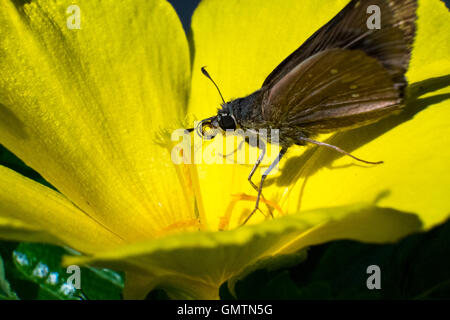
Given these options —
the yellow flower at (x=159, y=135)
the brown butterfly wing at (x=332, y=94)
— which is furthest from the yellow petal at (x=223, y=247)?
the brown butterfly wing at (x=332, y=94)

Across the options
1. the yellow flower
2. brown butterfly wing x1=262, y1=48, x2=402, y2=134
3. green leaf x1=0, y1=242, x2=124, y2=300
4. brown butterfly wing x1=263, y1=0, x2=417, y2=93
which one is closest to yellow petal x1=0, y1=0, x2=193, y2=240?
the yellow flower

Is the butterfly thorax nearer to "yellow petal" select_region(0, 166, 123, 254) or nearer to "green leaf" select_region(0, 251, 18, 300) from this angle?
"yellow petal" select_region(0, 166, 123, 254)

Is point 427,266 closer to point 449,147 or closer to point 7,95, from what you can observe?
point 449,147

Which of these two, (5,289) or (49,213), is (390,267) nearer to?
(49,213)

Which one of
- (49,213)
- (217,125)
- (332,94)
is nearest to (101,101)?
(217,125)

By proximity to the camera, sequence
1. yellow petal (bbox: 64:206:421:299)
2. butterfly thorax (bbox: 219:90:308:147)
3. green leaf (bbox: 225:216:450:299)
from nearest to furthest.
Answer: yellow petal (bbox: 64:206:421:299) < green leaf (bbox: 225:216:450:299) < butterfly thorax (bbox: 219:90:308:147)

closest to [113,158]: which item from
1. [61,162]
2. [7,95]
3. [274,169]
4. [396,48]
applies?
[61,162]

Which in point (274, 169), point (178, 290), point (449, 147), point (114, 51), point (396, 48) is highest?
point (114, 51)
